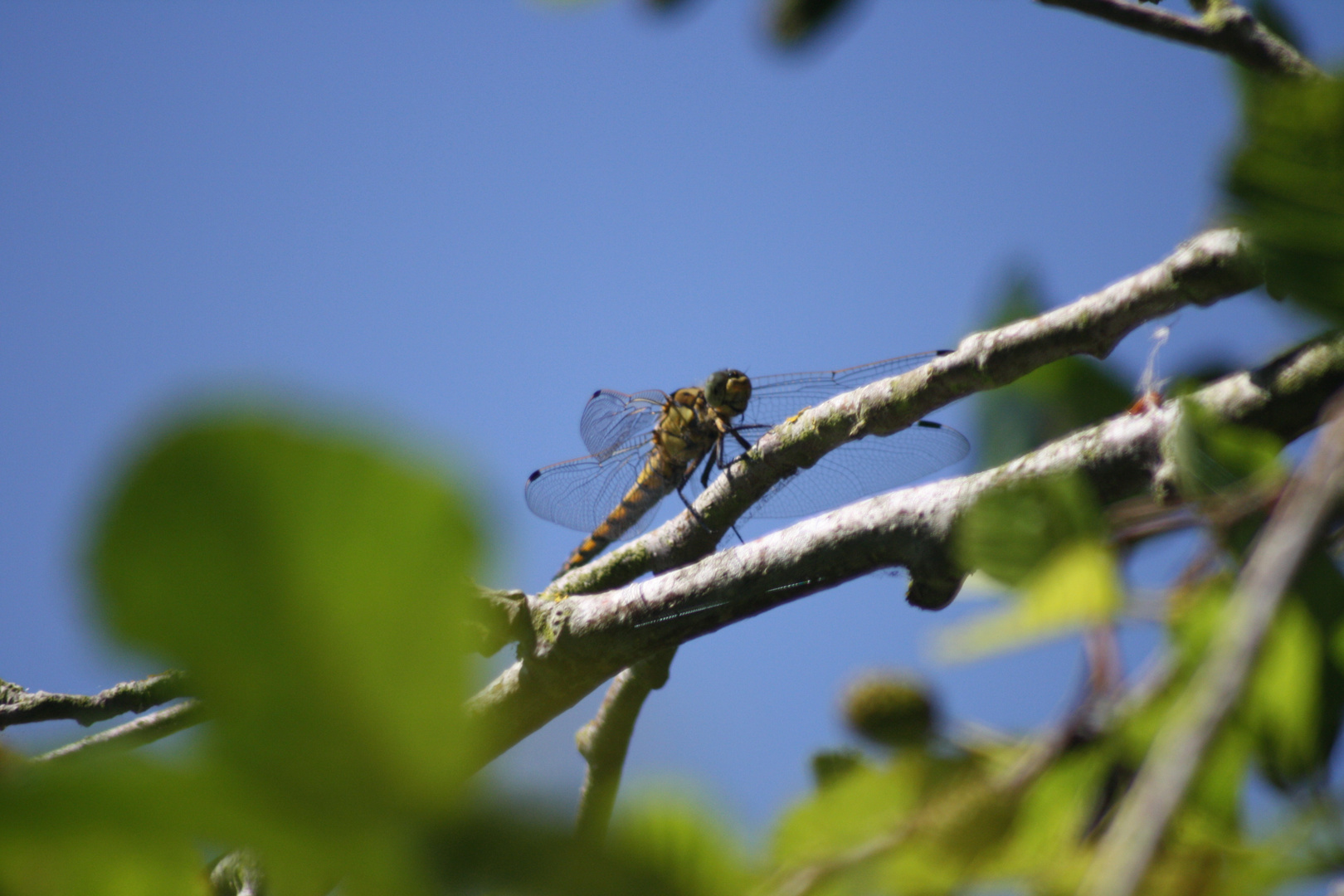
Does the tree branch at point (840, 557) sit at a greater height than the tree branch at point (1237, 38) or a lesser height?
lesser

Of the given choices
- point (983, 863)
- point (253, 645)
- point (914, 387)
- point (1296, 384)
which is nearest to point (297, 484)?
point (253, 645)

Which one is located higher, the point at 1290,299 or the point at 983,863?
the point at 1290,299

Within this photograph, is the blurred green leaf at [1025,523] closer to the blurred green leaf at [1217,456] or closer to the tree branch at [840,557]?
the blurred green leaf at [1217,456]

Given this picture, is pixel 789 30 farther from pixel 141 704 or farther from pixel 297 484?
pixel 141 704

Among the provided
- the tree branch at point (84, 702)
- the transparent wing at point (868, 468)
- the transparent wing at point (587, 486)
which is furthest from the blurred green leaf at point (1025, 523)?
the transparent wing at point (587, 486)

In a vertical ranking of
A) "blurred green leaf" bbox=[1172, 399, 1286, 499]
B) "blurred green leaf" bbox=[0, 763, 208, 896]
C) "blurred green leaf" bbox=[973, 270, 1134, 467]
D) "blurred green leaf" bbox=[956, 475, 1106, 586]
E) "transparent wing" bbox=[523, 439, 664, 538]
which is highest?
"blurred green leaf" bbox=[0, 763, 208, 896]

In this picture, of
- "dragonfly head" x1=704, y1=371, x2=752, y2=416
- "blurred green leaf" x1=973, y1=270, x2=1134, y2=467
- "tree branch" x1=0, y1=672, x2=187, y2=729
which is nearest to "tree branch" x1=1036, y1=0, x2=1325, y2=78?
"blurred green leaf" x1=973, y1=270, x2=1134, y2=467

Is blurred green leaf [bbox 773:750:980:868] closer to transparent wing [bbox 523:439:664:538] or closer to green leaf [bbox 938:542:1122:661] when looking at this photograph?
green leaf [bbox 938:542:1122:661]
